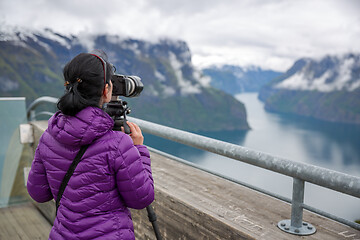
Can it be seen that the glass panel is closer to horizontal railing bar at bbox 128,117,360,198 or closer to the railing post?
horizontal railing bar at bbox 128,117,360,198

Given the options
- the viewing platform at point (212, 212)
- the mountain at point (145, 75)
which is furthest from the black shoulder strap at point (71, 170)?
the mountain at point (145, 75)

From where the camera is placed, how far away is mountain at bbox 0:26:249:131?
390 ft

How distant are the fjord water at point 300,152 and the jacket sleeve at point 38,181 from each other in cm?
4813

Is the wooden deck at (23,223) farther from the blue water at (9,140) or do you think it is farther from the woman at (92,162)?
the woman at (92,162)

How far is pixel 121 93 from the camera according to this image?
1481 mm

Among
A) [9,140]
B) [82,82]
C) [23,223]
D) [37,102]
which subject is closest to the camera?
[82,82]

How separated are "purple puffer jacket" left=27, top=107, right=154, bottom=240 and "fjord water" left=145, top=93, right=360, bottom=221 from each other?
48.3m

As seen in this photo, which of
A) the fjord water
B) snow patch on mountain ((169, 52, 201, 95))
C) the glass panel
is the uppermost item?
snow patch on mountain ((169, 52, 201, 95))

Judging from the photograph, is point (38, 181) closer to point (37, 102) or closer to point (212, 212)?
point (212, 212)

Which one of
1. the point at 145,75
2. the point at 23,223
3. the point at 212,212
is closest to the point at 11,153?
the point at 23,223

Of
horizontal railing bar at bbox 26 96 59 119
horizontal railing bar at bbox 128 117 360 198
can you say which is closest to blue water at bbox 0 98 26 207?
horizontal railing bar at bbox 26 96 59 119

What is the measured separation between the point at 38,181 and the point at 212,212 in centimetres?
98

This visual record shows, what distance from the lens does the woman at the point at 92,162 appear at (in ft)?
4.27

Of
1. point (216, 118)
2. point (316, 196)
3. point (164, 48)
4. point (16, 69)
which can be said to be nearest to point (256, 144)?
point (316, 196)
